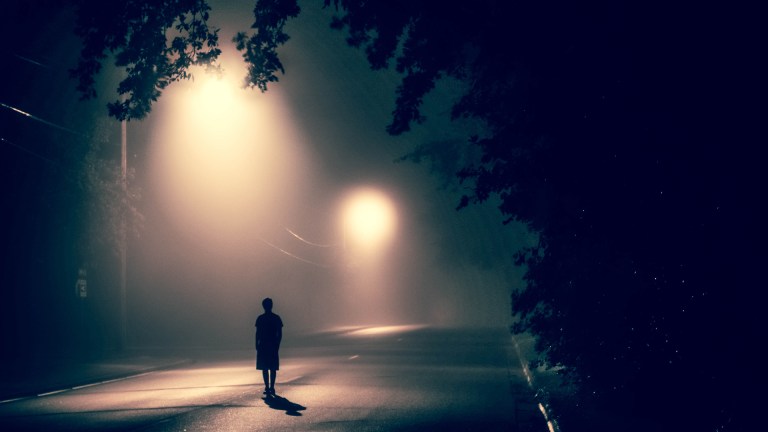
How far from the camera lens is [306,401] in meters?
15.8

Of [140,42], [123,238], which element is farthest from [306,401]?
[123,238]

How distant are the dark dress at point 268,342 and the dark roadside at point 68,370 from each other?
453 cm

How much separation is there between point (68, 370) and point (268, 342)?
8.40 m

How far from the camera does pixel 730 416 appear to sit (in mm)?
8164

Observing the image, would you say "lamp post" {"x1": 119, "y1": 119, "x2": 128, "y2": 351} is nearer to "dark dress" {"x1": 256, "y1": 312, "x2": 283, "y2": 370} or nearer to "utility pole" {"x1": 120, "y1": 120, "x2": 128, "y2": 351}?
"utility pole" {"x1": 120, "y1": 120, "x2": 128, "y2": 351}

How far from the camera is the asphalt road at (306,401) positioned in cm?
1257

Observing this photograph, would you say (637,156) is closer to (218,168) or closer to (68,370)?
(68,370)

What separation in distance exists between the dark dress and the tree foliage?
7.10 meters

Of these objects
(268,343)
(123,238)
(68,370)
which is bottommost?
(68,370)

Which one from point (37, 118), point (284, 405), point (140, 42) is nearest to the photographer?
point (140, 42)

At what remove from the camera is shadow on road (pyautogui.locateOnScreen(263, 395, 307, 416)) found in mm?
14078

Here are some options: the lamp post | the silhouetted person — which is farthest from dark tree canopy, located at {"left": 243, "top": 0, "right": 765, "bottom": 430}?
the lamp post

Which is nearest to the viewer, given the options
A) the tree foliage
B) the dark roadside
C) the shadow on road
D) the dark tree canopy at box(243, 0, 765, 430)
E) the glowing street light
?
the dark tree canopy at box(243, 0, 765, 430)

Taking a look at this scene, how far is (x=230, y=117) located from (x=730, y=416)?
30.5 meters
